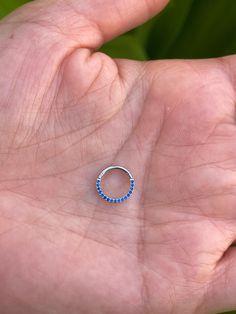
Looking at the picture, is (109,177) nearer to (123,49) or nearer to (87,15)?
(87,15)

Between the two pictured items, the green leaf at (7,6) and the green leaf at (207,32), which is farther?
the green leaf at (207,32)

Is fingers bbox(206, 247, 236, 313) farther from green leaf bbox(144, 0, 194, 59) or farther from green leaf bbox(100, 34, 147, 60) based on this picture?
green leaf bbox(144, 0, 194, 59)

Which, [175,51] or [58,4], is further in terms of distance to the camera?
[175,51]

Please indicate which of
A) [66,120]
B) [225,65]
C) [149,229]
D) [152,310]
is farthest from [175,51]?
[152,310]

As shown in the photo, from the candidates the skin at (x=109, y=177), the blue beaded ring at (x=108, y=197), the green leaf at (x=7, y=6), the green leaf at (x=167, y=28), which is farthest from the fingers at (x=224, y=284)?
the green leaf at (x=7, y=6)

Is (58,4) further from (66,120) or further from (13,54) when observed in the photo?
(66,120)

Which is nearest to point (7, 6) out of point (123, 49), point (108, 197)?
point (123, 49)

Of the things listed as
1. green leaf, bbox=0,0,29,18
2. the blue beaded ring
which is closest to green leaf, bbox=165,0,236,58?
green leaf, bbox=0,0,29,18

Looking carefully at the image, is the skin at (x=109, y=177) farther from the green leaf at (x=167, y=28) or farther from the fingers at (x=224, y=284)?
the green leaf at (x=167, y=28)
